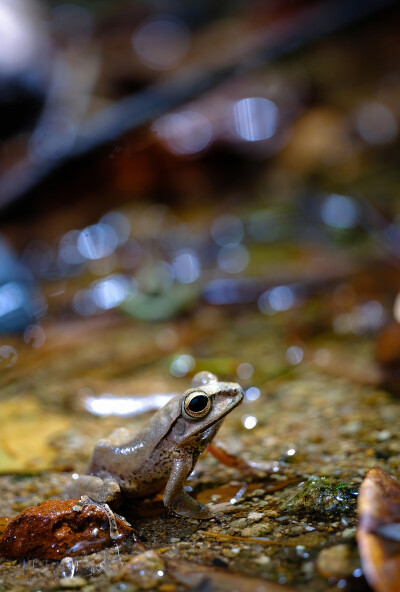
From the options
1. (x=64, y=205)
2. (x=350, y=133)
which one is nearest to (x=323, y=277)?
(x=64, y=205)

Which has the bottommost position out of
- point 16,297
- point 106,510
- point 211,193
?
point 106,510

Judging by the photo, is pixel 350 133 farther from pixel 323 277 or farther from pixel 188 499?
pixel 188 499

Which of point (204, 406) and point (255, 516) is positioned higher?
point (204, 406)

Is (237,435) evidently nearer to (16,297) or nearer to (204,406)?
(204,406)

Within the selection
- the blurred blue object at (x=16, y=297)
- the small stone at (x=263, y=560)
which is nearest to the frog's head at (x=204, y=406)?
the small stone at (x=263, y=560)

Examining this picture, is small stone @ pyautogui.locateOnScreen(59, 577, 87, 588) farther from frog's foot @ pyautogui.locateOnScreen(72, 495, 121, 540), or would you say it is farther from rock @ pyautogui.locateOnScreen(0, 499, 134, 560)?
frog's foot @ pyautogui.locateOnScreen(72, 495, 121, 540)

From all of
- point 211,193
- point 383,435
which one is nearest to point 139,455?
point 383,435

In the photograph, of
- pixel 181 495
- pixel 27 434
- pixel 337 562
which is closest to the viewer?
pixel 337 562
